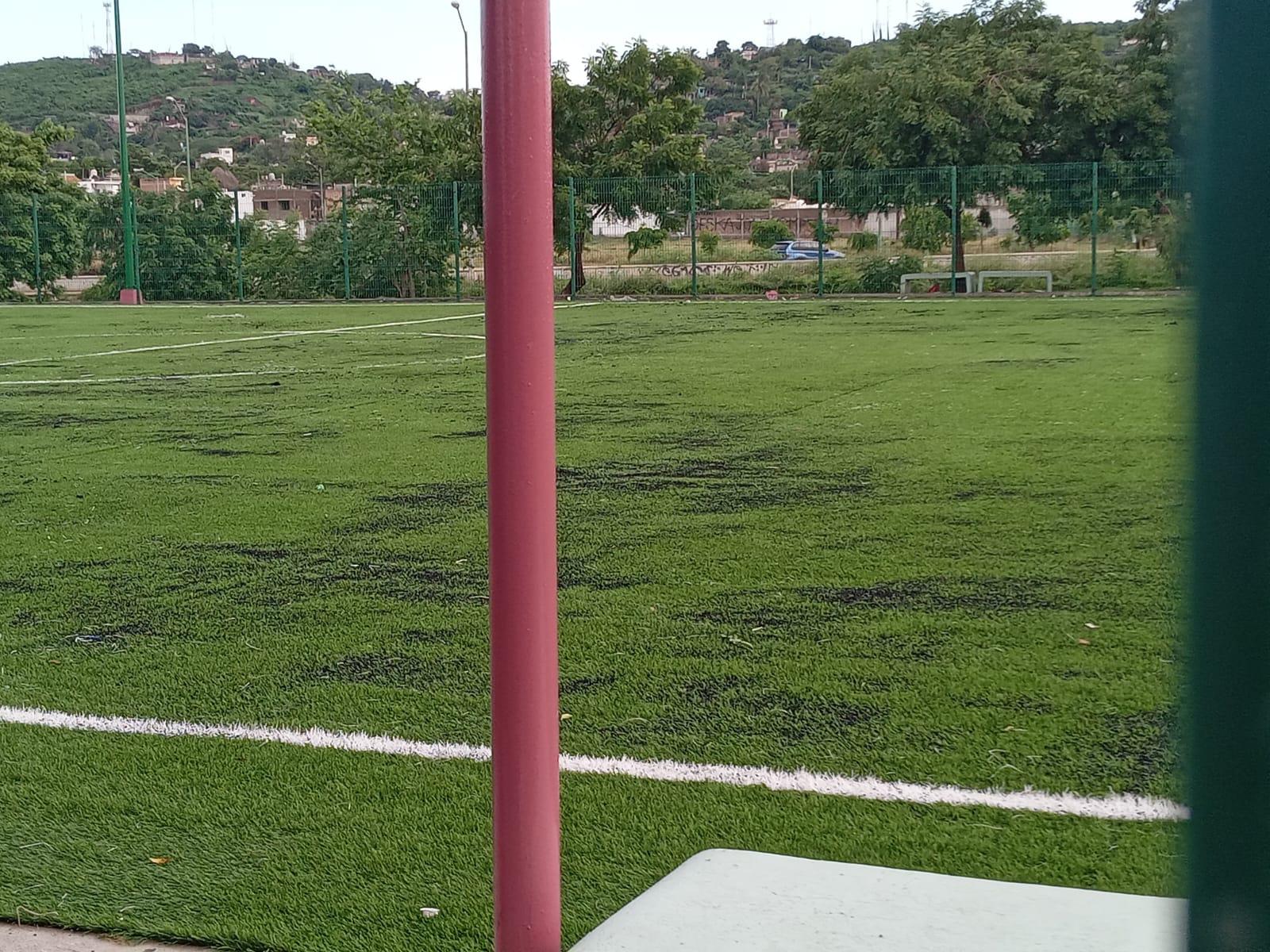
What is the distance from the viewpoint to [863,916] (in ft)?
5.75

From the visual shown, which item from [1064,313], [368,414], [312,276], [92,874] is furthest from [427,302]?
[92,874]

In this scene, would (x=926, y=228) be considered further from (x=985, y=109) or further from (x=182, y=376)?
(x=182, y=376)

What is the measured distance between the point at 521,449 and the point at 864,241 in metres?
24.7

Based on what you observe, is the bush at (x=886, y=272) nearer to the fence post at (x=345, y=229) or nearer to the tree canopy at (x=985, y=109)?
the tree canopy at (x=985, y=109)

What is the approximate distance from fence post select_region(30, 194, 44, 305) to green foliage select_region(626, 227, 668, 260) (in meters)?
12.3

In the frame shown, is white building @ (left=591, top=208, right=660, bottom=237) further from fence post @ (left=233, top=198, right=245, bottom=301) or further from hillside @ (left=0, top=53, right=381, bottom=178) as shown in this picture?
hillside @ (left=0, top=53, right=381, bottom=178)

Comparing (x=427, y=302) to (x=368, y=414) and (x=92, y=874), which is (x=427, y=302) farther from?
(x=92, y=874)

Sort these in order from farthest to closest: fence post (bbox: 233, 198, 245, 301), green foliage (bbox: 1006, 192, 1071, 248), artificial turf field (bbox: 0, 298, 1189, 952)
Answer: fence post (bbox: 233, 198, 245, 301) < green foliage (bbox: 1006, 192, 1071, 248) < artificial turf field (bbox: 0, 298, 1189, 952)

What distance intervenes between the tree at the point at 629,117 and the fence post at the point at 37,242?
35.4ft

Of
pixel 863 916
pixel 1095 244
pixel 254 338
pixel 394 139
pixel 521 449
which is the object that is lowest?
pixel 863 916

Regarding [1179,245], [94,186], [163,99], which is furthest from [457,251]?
[163,99]

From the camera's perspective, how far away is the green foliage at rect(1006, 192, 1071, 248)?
24.4 meters

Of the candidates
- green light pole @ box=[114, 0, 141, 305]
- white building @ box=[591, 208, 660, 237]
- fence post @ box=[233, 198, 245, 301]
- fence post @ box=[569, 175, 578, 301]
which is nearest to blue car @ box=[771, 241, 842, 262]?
white building @ box=[591, 208, 660, 237]

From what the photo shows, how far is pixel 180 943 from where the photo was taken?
2150 millimetres
